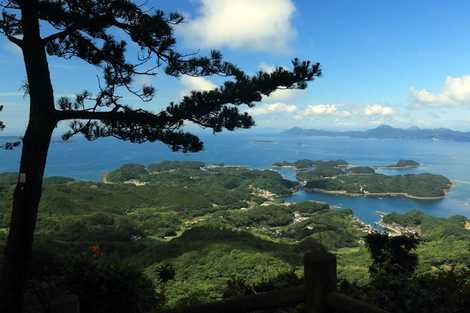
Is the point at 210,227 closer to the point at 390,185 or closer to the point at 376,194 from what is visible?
the point at 376,194

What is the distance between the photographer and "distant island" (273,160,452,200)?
275ft

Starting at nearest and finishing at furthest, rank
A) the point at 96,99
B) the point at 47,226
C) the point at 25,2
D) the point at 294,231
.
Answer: the point at 25,2
the point at 96,99
the point at 47,226
the point at 294,231

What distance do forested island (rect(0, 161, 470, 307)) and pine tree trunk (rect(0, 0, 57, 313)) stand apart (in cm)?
142

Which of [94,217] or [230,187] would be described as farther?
[230,187]

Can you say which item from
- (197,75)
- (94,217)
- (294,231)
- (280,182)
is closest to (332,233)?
(294,231)

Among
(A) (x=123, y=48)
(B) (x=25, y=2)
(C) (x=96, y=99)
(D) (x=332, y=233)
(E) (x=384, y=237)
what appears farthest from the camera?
(D) (x=332, y=233)

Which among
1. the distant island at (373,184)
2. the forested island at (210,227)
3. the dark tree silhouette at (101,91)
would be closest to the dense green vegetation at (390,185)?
the distant island at (373,184)

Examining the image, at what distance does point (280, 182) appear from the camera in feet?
307

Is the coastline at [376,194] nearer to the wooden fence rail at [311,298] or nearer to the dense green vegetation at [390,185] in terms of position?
the dense green vegetation at [390,185]

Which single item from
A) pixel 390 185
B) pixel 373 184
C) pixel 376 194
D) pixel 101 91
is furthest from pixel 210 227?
pixel 390 185

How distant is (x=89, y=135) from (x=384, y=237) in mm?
6949

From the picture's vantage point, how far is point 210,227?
142 ft

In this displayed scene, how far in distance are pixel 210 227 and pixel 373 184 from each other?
2250 inches

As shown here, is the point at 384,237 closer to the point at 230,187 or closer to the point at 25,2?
the point at 25,2
